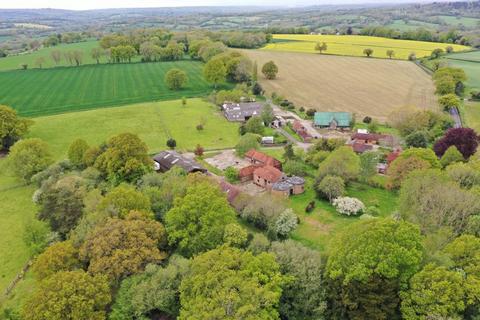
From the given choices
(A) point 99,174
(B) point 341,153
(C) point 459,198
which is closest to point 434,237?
(C) point 459,198

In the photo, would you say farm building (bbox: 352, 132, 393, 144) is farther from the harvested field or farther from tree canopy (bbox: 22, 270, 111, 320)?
tree canopy (bbox: 22, 270, 111, 320)

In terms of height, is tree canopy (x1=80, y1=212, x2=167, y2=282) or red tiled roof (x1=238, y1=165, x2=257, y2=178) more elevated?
tree canopy (x1=80, y1=212, x2=167, y2=282)

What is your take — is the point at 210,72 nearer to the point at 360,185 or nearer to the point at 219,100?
the point at 219,100

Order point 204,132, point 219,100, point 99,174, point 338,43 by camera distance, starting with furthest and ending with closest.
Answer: point 338,43
point 219,100
point 204,132
point 99,174

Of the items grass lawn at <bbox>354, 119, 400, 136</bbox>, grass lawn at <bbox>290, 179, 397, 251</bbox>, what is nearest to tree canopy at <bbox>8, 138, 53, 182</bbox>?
grass lawn at <bbox>290, 179, 397, 251</bbox>

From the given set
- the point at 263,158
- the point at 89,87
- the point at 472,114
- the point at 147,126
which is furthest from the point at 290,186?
the point at 89,87

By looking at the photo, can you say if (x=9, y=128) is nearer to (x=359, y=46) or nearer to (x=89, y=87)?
(x=89, y=87)
